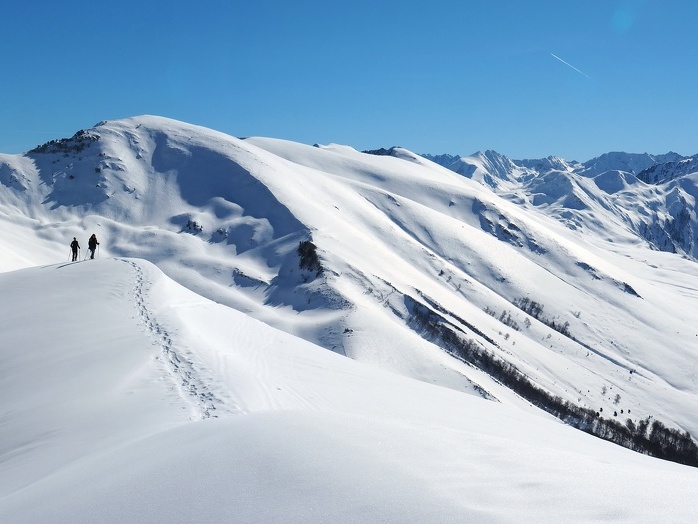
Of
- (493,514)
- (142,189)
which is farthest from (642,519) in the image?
(142,189)

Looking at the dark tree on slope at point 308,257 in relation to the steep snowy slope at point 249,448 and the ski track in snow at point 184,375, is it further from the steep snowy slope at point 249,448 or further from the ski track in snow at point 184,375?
the steep snowy slope at point 249,448

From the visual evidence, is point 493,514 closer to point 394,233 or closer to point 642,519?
point 642,519

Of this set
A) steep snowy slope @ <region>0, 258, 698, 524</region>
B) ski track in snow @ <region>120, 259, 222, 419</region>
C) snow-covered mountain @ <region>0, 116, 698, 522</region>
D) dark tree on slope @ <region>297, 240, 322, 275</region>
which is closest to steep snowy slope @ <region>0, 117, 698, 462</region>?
dark tree on slope @ <region>297, 240, 322, 275</region>

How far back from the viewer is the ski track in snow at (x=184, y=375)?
1380cm

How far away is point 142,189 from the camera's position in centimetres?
12925

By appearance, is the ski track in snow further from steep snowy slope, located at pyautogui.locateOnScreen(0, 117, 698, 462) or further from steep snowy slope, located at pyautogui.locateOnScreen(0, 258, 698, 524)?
steep snowy slope, located at pyautogui.locateOnScreen(0, 117, 698, 462)

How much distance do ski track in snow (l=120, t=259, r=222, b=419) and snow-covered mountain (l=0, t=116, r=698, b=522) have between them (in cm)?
10

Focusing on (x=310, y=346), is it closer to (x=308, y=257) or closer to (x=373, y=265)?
(x=308, y=257)

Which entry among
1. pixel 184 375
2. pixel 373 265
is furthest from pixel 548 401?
pixel 184 375

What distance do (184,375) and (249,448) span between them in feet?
25.5

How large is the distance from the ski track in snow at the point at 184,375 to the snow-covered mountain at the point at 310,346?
0.33 ft

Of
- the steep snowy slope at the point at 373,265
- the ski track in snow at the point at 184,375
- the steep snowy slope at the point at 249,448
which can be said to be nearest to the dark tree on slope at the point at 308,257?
the steep snowy slope at the point at 373,265

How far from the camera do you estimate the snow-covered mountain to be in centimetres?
837

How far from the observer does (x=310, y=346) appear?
1104 inches
